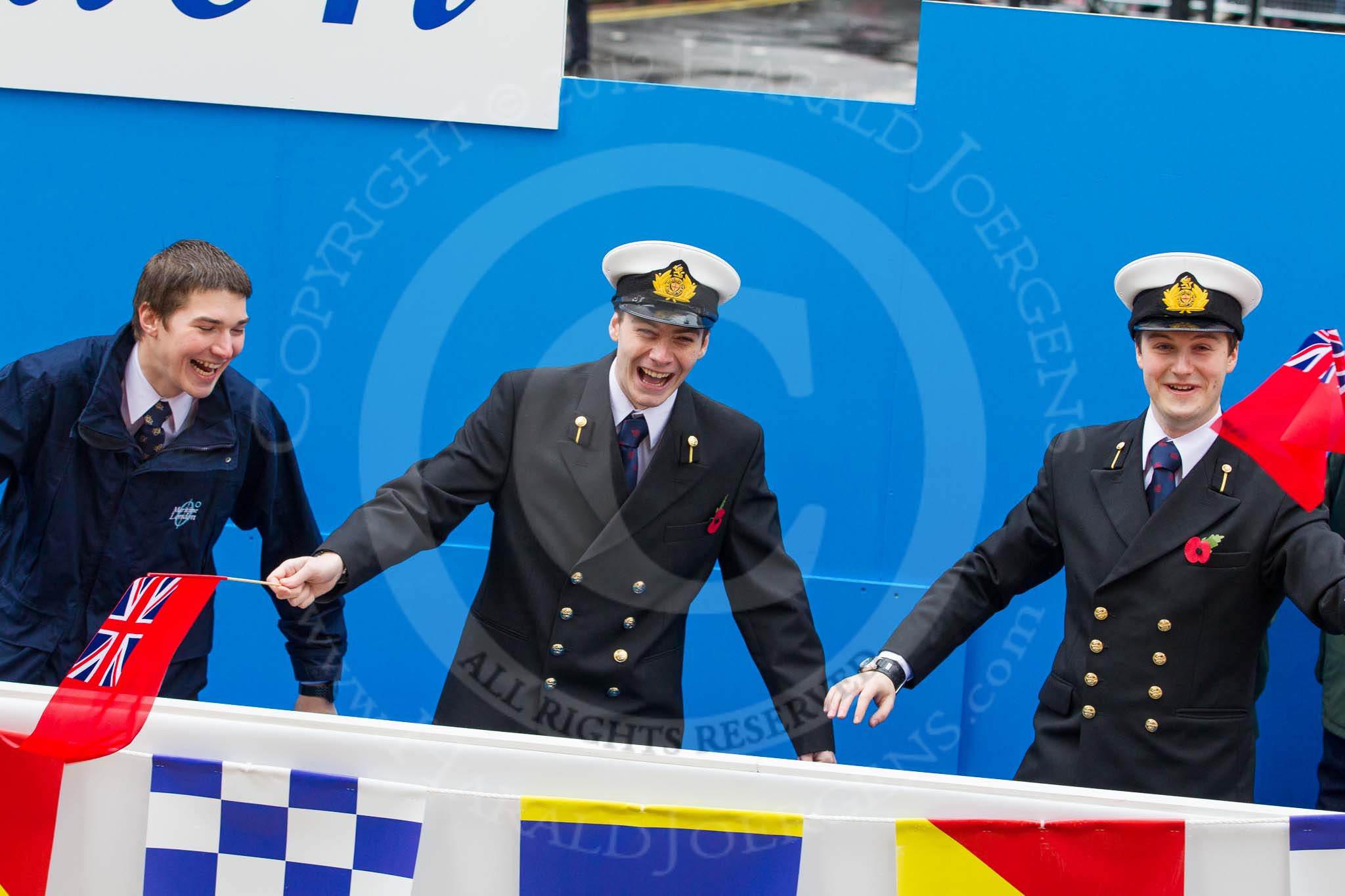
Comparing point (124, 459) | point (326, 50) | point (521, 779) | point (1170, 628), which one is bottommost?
point (521, 779)

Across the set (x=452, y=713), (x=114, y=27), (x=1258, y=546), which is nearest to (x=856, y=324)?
(x=1258, y=546)

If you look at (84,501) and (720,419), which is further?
(720,419)

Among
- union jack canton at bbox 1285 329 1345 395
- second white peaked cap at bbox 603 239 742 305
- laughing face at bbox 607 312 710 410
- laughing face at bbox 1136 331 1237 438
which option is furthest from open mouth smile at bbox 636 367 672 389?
union jack canton at bbox 1285 329 1345 395

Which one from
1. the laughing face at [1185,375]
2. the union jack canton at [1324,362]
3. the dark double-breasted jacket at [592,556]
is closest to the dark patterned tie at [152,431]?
the dark double-breasted jacket at [592,556]

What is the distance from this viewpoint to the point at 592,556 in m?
3.17

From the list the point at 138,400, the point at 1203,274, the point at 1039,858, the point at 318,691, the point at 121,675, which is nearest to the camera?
the point at 1039,858

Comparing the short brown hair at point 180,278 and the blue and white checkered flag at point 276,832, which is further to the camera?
the short brown hair at point 180,278

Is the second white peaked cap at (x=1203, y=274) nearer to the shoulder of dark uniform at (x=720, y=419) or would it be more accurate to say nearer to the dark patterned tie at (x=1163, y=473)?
the dark patterned tie at (x=1163, y=473)

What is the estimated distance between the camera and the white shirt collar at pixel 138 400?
3.28 m

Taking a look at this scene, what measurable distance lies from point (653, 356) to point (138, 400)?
1.26m

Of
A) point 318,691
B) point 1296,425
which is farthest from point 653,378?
point 1296,425

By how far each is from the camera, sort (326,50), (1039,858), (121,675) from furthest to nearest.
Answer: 1. (326,50)
2. (121,675)
3. (1039,858)

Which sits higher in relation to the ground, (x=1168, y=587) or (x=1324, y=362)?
(x=1324, y=362)

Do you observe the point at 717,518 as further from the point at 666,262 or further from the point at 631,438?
the point at 666,262
